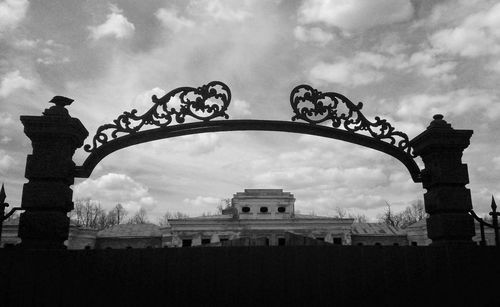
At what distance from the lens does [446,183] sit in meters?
4.92

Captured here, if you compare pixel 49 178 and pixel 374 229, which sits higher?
pixel 49 178

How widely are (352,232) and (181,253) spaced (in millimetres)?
31897

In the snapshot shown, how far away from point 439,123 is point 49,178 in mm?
4382

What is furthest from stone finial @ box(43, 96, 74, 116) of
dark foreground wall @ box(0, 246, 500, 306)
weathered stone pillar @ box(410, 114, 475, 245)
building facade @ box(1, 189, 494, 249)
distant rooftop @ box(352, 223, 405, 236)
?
distant rooftop @ box(352, 223, 405, 236)

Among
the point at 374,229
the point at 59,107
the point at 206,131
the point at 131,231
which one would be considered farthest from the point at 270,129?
the point at 131,231

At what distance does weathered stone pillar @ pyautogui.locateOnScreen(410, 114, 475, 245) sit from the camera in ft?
15.8

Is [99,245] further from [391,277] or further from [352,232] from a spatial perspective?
[391,277]

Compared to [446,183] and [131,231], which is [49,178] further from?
[131,231]

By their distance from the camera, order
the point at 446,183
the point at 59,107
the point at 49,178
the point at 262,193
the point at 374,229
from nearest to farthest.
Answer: the point at 49,178 < the point at 59,107 < the point at 446,183 < the point at 262,193 < the point at 374,229

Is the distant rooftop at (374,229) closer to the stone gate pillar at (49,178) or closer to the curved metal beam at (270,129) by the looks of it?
the curved metal beam at (270,129)

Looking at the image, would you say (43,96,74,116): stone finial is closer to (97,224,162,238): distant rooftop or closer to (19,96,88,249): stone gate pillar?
(19,96,88,249): stone gate pillar

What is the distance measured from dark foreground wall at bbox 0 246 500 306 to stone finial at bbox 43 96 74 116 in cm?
147

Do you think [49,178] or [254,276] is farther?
[49,178]

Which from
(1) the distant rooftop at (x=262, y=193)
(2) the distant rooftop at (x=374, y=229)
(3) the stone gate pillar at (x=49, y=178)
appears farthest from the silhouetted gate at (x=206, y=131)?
(2) the distant rooftop at (x=374, y=229)
